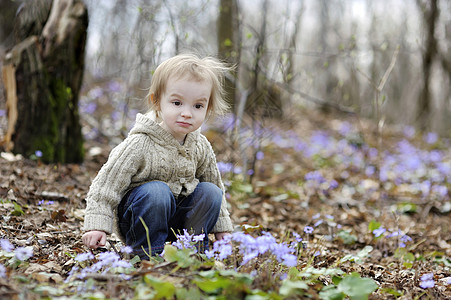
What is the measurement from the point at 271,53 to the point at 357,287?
3.49 meters

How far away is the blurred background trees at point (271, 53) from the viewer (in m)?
4.67

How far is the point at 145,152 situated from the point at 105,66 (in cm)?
762

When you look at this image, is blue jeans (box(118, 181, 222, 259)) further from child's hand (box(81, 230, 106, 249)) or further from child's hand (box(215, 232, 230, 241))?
child's hand (box(81, 230, 106, 249))

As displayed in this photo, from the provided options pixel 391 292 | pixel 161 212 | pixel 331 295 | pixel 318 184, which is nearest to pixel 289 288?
pixel 331 295

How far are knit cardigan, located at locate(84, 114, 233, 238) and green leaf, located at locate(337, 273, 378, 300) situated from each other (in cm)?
90

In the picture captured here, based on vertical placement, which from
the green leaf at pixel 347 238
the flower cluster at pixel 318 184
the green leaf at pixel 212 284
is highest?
the green leaf at pixel 212 284

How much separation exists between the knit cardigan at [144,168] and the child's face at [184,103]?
4.5 inches

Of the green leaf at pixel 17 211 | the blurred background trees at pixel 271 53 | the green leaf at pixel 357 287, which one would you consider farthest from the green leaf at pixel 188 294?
the green leaf at pixel 17 211

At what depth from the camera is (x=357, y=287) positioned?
2.01m

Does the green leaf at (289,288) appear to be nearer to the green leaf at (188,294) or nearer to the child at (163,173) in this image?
the green leaf at (188,294)

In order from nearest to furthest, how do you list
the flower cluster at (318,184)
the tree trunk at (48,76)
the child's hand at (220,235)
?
the child's hand at (220,235) < the tree trunk at (48,76) < the flower cluster at (318,184)

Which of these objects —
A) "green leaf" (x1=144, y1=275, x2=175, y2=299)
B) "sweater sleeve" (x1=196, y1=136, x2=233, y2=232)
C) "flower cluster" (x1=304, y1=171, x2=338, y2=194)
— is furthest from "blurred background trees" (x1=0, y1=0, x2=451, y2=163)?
"green leaf" (x1=144, y1=275, x2=175, y2=299)

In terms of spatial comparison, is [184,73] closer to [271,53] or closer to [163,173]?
[163,173]

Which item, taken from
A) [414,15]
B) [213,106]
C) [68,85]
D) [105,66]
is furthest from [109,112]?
[414,15]
